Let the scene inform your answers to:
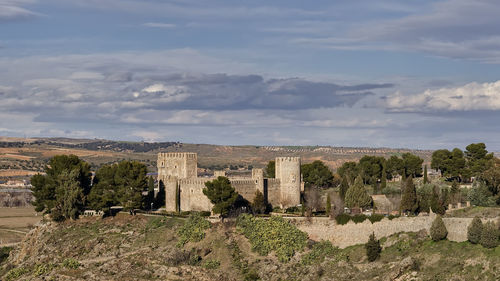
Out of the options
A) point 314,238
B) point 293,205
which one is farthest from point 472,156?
point 314,238

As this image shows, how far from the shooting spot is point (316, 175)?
10506 cm

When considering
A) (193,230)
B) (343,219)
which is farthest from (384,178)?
(193,230)

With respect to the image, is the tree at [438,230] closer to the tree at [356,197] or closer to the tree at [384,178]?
the tree at [356,197]

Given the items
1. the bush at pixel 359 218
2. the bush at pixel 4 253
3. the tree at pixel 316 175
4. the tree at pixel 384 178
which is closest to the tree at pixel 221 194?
the bush at pixel 359 218

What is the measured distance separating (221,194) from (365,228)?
17.6 metres

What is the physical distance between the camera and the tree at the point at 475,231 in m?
62.5

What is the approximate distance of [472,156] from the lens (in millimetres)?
102000

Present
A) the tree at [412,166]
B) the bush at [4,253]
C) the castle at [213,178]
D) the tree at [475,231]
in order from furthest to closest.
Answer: the tree at [412,166] → the bush at [4,253] → the castle at [213,178] → the tree at [475,231]

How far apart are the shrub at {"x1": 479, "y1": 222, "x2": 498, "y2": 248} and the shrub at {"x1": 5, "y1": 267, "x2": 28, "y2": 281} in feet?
A: 150

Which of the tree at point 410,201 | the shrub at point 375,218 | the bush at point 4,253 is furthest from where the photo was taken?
the bush at point 4,253

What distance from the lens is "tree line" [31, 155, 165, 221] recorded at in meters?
89.7

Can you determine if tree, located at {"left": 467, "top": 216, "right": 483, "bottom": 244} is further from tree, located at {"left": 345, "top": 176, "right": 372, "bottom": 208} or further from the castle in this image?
the castle

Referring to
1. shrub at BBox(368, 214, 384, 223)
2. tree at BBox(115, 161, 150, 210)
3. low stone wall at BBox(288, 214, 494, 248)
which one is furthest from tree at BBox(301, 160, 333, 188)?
shrub at BBox(368, 214, 384, 223)

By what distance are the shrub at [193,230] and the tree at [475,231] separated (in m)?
27.5
